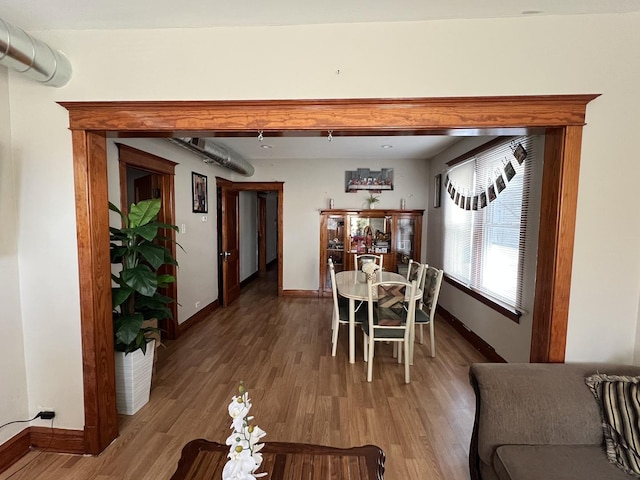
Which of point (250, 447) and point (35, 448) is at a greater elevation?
point (250, 447)

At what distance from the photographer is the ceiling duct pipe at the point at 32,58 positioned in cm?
150

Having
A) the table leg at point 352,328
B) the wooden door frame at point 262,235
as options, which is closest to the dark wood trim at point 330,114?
the table leg at point 352,328

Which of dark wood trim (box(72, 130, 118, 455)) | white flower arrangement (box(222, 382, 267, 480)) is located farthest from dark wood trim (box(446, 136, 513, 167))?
dark wood trim (box(72, 130, 118, 455))

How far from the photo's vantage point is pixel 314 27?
1.79 meters

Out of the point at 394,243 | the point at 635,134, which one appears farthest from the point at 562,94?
the point at 394,243

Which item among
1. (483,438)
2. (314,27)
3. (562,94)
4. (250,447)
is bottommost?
(483,438)

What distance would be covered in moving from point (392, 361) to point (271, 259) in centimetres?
629

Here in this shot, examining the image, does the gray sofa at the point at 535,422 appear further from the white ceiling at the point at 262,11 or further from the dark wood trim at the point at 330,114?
the white ceiling at the point at 262,11

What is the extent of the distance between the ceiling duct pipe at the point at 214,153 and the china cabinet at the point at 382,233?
5.38 feet

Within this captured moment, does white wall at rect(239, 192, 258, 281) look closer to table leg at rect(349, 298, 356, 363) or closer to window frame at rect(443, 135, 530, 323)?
table leg at rect(349, 298, 356, 363)

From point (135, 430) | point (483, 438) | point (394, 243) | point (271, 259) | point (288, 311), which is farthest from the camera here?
point (271, 259)

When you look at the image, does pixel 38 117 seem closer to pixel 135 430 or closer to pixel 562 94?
pixel 135 430

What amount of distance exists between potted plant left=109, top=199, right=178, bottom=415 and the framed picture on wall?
190 cm

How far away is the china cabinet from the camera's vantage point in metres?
5.45
